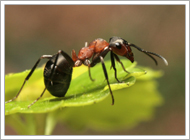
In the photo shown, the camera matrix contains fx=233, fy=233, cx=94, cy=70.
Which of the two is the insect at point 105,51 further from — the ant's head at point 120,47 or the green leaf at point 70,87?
the green leaf at point 70,87

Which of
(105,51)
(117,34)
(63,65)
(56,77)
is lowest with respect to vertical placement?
(56,77)

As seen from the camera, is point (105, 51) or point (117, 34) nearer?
point (105, 51)

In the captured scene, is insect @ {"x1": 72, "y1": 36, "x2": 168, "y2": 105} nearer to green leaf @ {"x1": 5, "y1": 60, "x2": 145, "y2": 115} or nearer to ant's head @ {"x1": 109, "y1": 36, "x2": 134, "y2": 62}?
ant's head @ {"x1": 109, "y1": 36, "x2": 134, "y2": 62}

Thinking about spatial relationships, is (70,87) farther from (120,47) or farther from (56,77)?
(120,47)

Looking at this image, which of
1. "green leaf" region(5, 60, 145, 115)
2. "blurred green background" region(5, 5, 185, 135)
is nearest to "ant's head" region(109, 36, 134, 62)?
"green leaf" region(5, 60, 145, 115)

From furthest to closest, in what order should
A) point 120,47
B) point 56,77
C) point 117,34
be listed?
point 117,34
point 120,47
point 56,77

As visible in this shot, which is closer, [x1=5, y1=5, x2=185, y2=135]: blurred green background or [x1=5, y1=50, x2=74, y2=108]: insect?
[x1=5, y1=50, x2=74, y2=108]: insect

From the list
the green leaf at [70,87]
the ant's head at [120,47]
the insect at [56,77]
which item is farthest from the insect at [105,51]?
the insect at [56,77]

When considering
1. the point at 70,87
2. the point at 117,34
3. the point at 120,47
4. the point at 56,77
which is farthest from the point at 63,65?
the point at 117,34
